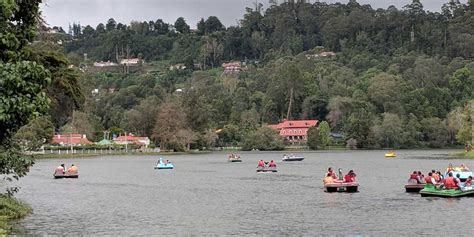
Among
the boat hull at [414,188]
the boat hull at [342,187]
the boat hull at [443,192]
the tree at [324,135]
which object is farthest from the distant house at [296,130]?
the boat hull at [443,192]

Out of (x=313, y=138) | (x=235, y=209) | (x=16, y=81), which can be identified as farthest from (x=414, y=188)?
(x=313, y=138)

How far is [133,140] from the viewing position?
584ft

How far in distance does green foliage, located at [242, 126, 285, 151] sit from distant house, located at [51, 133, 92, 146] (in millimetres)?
40560

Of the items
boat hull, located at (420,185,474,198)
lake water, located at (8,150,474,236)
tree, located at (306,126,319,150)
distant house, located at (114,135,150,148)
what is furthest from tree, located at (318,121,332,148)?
boat hull, located at (420,185,474,198)

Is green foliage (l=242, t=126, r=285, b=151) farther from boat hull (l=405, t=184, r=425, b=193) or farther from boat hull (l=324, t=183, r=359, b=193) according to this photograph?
boat hull (l=405, t=184, r=425, b=193)

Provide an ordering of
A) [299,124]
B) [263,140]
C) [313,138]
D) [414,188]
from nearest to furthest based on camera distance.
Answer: [414,188] < [263,140] < [313,138] < [299,124]

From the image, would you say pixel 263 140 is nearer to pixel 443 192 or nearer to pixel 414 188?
pixel 414 188

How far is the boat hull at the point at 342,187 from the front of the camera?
5615 cm

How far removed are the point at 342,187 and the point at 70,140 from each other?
360 ft

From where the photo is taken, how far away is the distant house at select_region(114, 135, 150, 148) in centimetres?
17327

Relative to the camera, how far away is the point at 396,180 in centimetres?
7212

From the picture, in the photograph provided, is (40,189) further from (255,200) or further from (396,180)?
(396,180)

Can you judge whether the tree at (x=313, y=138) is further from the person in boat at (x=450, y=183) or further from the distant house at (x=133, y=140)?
the person in boat at (x=450, y=183)

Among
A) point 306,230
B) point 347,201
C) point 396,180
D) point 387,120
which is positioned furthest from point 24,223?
point 387,120
